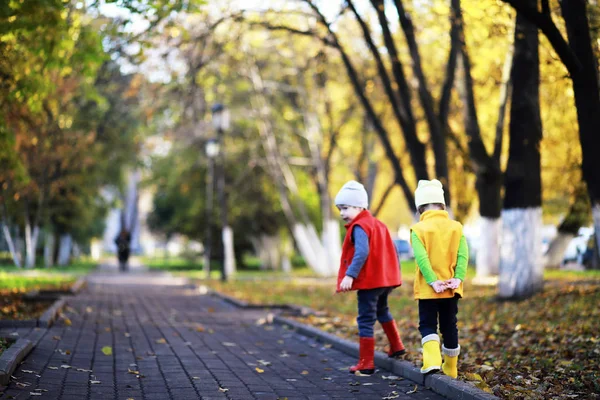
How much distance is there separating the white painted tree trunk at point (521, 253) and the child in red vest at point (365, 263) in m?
7.11

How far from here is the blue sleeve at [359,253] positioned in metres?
8.30

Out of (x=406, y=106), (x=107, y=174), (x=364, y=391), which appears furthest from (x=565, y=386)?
(x=107, y=174)

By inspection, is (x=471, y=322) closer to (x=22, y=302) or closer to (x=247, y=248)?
(x=22, y=302)

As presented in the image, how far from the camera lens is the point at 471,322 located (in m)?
13.3

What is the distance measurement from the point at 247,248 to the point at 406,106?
96.7 feet

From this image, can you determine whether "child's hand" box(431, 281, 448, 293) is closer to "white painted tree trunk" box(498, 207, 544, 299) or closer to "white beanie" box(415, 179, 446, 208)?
A: "white beanie" box(415, 179, 446, 208)

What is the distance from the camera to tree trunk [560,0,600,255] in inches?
385

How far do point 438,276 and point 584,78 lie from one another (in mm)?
3516

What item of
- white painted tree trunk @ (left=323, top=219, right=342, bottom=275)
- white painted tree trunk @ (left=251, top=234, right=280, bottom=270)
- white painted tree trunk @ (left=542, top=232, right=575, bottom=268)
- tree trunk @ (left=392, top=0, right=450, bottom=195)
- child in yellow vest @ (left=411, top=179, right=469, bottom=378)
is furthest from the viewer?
white painted tree trunk @ (left=251, top=234, right=280, bottom=270)

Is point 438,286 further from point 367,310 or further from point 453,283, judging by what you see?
point 367,310

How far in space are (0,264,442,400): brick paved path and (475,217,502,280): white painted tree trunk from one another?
8928mm

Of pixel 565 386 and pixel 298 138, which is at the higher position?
pixel 298 138

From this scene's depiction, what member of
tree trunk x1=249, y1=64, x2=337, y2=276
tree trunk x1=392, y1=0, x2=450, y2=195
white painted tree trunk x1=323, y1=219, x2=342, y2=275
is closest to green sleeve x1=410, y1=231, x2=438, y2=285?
tree trunk x1=392, y1=0, x2=450, y2=195

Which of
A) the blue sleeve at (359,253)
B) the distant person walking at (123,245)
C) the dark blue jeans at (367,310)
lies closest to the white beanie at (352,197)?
the blue sleeve at (359,253)
